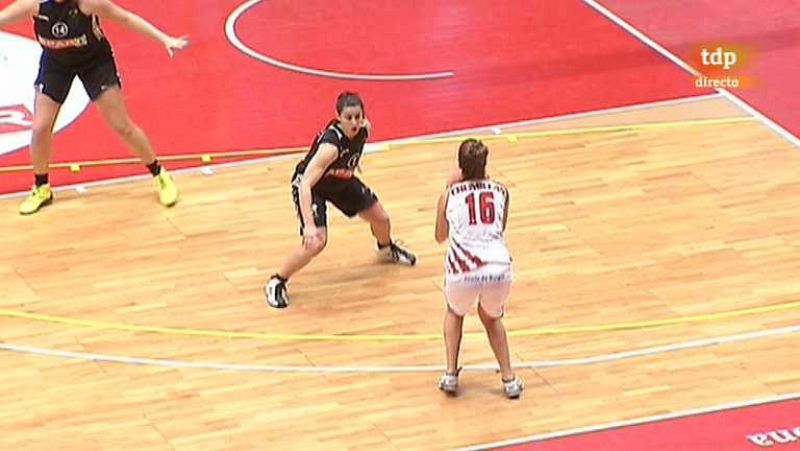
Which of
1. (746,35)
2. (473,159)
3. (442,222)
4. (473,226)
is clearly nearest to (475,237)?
(473,226)

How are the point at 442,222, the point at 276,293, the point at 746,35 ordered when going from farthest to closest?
the point at 746,35 → the point at 276,293 → the point at 442,222

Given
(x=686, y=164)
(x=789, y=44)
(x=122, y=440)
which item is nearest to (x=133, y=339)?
(x=122, y=440)

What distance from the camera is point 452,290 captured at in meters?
11.0

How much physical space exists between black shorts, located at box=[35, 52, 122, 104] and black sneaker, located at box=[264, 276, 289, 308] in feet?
6.59

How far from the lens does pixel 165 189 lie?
1370cm

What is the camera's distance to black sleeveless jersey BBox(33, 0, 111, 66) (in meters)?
13.0

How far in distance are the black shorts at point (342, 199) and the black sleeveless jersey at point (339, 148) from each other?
0.09 m

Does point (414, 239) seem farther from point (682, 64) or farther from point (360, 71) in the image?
point (682, 64)

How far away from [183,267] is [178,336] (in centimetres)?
95

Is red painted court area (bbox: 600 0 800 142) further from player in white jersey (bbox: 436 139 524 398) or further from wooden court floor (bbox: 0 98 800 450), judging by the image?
player in white jersey (bbox: 436 139 524 398)

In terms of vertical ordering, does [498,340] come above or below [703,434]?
above

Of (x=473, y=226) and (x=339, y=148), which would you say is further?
(x=339, y=148)

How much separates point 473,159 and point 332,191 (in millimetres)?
1639

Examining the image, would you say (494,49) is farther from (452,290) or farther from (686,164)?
(452,290)
